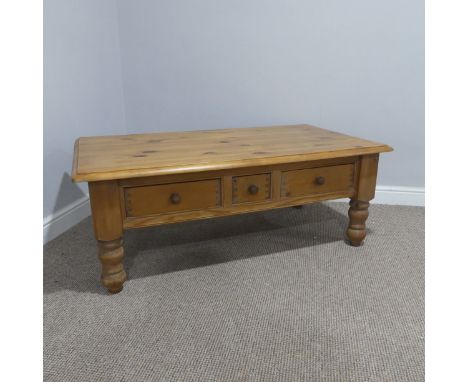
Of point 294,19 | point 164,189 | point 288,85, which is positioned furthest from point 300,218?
point 294,19

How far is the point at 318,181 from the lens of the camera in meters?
1.55

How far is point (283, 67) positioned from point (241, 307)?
1421mm

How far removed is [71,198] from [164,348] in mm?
1193

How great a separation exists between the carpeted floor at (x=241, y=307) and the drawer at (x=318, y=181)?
1.00 feet

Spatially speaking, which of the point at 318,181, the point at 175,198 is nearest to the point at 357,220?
the point at 318,181

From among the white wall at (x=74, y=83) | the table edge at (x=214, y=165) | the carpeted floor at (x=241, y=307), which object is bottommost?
the carpeted floor at (x=241, y=307)

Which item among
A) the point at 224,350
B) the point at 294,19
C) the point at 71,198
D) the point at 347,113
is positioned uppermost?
the point at 294,19

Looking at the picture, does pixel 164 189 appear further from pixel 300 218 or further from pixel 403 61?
pixel 403 61

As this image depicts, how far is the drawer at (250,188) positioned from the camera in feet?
4.68

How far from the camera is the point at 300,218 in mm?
2066

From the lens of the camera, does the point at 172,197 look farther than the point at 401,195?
No

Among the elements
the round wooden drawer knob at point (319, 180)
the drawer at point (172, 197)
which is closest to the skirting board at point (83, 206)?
the drawer at point (172, 197)

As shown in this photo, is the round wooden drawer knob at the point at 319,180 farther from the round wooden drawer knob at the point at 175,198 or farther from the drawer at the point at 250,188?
the round wooden drawer knob at the point at 175,198

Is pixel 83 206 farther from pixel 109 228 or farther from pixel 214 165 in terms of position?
pixel 214 165
